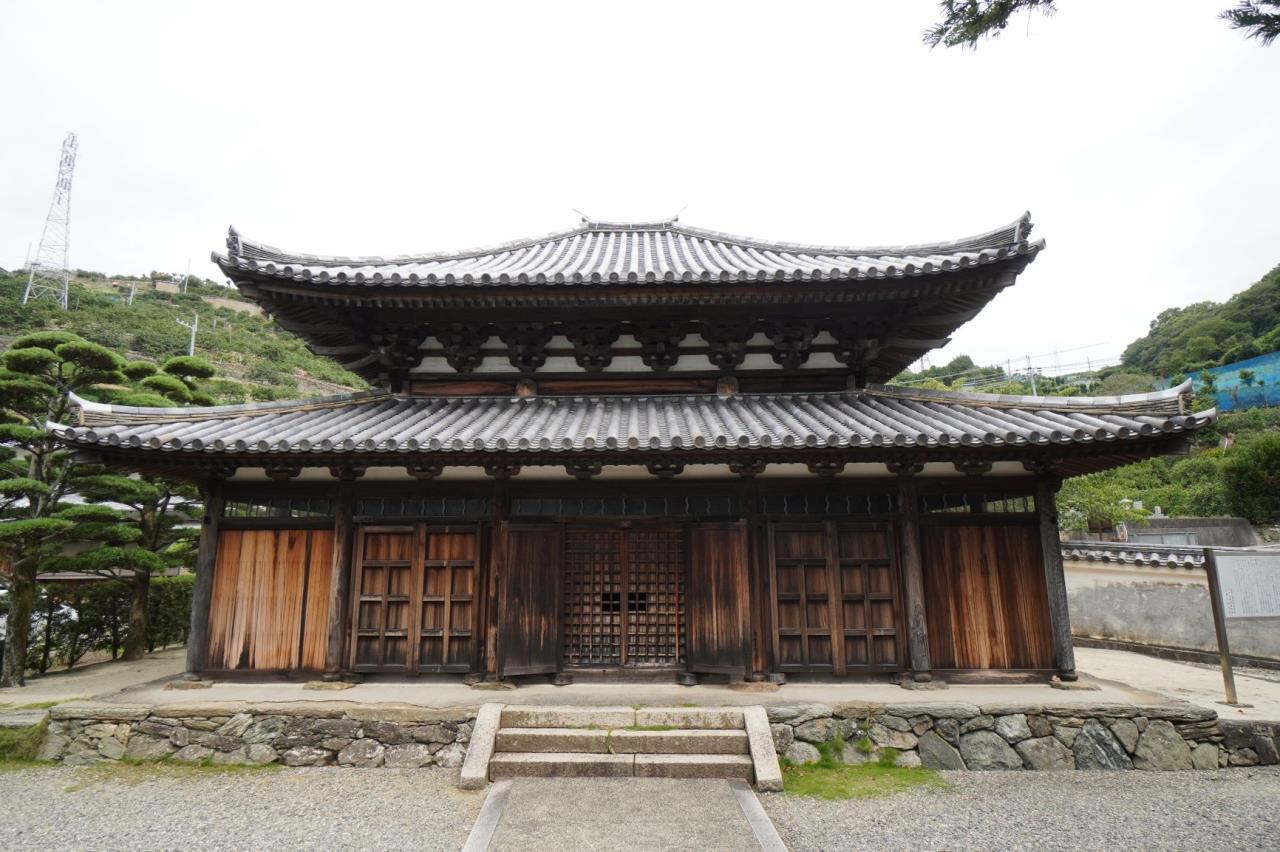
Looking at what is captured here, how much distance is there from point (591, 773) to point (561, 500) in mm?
3095

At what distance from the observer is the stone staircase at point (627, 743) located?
598 centimetres

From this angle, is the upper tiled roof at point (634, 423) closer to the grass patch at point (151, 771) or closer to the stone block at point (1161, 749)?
the stone block at point (1161, 749)

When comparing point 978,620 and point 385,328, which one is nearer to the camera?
point 978,620

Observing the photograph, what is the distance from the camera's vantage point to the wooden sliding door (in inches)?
295

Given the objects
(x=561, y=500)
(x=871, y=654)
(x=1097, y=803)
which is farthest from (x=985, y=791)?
(x=561, y=500)

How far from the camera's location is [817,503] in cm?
769

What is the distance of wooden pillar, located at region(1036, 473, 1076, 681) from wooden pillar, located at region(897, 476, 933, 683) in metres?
1.50

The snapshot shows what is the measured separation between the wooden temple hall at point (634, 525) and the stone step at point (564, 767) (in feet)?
4.35

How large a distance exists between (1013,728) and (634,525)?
4709mm

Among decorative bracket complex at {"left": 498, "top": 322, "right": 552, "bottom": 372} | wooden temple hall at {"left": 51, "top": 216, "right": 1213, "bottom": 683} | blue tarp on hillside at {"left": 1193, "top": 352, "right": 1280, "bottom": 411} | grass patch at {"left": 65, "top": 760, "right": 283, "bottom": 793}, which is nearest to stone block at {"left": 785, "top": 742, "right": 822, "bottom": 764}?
wooden temple hall at {"left": 51, "top": 216, "right": 1213, "bottom": 683}

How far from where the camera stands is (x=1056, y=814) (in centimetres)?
546

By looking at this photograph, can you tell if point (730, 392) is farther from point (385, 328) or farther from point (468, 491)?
point (385, 328)

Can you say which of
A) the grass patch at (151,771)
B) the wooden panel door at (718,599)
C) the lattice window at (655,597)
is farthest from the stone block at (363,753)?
the wooden panel door at (718,599)

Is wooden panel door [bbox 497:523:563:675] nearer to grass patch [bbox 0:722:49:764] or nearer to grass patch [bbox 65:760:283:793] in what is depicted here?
grass patch [bbox 65:760:283:793]
